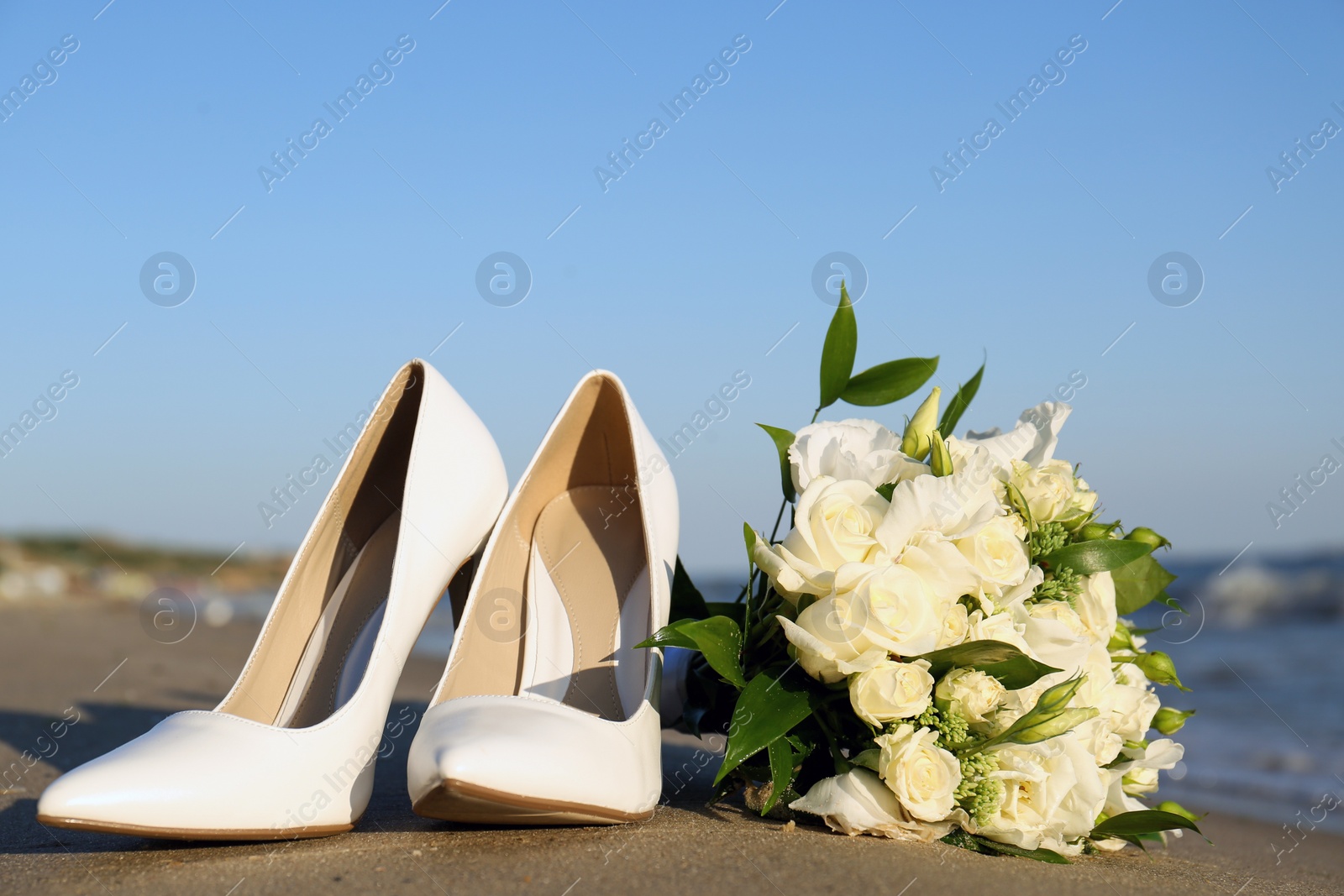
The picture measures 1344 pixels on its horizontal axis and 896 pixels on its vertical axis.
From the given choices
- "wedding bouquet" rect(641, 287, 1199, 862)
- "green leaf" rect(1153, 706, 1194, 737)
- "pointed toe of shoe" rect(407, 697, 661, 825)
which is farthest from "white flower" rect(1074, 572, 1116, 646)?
"pointed toe of shoe" rect(407, 697, 661, 825)

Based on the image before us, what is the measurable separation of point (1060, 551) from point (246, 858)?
5.24 feet

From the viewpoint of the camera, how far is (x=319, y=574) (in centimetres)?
227

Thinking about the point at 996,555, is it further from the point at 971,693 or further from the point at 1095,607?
the point at 1095,607

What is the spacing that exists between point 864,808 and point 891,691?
234 millimetres

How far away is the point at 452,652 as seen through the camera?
203cm

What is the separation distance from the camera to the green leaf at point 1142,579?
6.59 ft

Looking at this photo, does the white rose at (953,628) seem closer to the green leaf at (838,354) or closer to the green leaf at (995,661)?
the green leaf at (995,661)

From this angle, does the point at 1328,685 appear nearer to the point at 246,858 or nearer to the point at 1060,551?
the point at 1060,551

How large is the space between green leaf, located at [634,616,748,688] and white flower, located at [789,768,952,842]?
0.24 m

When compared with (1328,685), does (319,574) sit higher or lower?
higher

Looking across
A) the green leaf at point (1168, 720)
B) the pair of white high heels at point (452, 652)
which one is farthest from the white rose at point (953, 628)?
the green leaf at point (1168, 720)

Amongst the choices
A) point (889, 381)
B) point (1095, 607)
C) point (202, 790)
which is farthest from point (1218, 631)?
point (202, 790)


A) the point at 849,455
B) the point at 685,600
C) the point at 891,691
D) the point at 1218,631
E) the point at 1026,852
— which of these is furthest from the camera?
the point at 1218,631

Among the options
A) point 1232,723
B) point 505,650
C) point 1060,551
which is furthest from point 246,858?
point 1232,723
